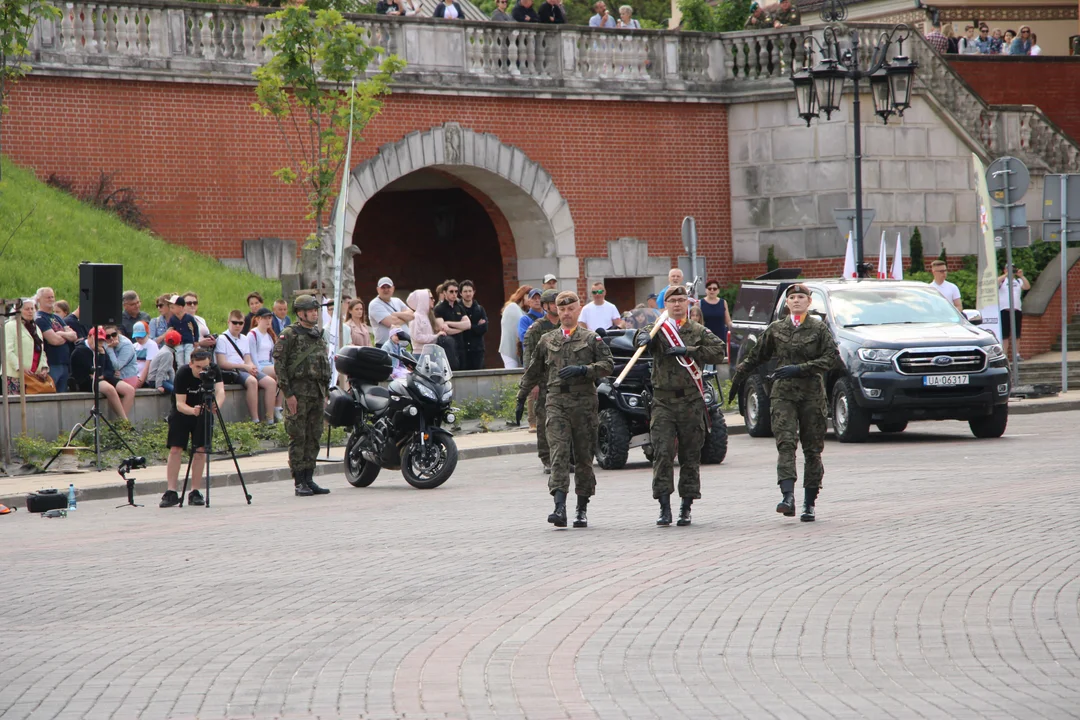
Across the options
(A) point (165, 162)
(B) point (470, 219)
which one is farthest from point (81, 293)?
(B) point (470, 219)

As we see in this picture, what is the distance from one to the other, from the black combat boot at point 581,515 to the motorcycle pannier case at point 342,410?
4.96m

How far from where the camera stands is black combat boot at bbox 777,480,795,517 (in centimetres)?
1236

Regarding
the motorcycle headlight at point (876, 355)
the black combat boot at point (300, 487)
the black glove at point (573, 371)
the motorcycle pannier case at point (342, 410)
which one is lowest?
the black combat boot at point (300, 487)

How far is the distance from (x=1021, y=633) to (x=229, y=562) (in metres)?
5.47

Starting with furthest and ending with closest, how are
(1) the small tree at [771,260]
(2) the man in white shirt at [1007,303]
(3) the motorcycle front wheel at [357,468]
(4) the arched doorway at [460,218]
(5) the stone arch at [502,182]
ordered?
1. (1) the small tree at [771,260]
2. (4) the arched doorway at [460,218]
3. (5) the stone arch at [502,182]
4. (2) the man in white shirt at [1007,303]
5. (3) the motorcycle front wheel at [357,468]

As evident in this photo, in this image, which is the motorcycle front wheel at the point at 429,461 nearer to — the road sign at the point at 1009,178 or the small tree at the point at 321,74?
the small tree at the point at 321,74

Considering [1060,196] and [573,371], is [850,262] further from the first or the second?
[573,371]

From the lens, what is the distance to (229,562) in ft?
36.7

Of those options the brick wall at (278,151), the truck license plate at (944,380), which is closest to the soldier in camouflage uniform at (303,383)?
the truck license plate at (944,380)

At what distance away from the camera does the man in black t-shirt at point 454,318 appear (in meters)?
23.9

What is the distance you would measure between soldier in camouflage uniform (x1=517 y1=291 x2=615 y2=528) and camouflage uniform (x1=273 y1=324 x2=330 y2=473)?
374cm

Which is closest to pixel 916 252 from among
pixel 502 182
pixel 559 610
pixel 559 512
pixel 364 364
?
pixel 502 182

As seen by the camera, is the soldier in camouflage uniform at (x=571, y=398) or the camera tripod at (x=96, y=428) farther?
the camera tripod at (x=96, y=428)

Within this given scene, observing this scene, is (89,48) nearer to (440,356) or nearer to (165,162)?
(165,162)
